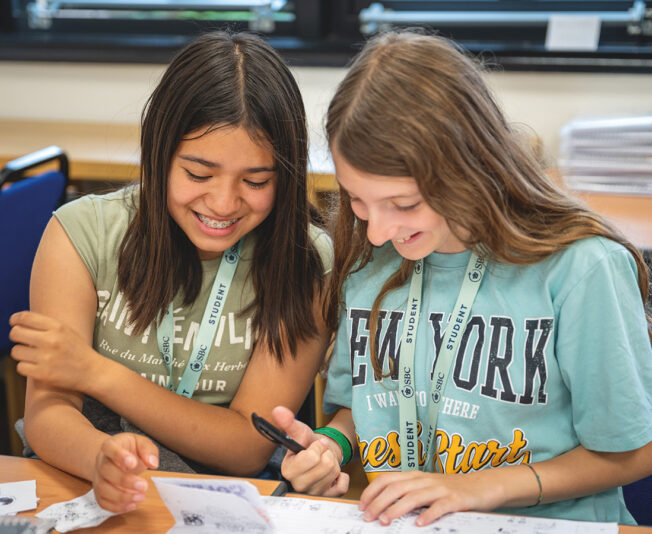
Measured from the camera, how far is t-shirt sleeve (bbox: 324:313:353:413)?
1431 millimetres

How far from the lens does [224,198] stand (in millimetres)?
1364

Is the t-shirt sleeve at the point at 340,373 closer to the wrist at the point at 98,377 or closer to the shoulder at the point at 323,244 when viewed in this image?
the shoulder at the point at 323,244

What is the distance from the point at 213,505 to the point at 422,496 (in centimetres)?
30

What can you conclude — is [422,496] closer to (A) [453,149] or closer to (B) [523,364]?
(B) [523,364]

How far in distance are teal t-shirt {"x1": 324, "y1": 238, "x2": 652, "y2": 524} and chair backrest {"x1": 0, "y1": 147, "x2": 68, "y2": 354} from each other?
3.87 ft

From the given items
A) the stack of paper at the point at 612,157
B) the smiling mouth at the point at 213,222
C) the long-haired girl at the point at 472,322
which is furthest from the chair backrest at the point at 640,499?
the stack of paper at the point at 612,157

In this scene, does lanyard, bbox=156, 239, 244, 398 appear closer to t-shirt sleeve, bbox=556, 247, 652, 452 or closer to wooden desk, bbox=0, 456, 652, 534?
wooden desk, bbox=0, 456, 652, 534

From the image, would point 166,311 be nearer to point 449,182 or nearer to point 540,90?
point 449,182

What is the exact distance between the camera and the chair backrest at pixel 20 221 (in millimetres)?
2158

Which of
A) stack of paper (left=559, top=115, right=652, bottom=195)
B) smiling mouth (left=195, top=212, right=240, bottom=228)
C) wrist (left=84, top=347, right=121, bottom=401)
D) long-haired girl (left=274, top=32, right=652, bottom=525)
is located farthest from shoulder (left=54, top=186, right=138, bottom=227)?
stack of paper (left=559, top=115, right=652, bottom=195)

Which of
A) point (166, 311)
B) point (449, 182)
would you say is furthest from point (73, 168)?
point (449, 182)

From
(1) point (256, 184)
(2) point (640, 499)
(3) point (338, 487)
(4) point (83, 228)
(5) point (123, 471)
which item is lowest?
(2) point (640, 499)

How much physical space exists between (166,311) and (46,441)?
32 cm

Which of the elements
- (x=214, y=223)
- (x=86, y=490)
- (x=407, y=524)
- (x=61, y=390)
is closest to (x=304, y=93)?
(x=214, y=223)
